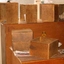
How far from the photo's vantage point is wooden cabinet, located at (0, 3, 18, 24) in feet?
6.28

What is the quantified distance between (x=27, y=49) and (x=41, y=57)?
0.80 ft

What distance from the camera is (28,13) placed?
1988 millimetres

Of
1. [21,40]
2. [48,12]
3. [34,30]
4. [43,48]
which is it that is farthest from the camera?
[48,12]

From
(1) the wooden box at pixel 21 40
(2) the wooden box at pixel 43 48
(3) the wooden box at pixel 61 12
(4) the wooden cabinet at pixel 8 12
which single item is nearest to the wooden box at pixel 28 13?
(4) the wooden cabinet at pixel 8 12

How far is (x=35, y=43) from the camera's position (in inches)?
53.4

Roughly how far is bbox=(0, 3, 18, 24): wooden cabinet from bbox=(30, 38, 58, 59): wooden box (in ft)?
2.12

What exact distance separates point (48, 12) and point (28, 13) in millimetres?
224

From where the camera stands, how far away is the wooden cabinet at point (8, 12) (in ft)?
6.28

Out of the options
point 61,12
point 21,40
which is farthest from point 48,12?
point 21,40

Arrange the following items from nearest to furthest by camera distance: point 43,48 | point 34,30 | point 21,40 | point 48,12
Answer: point 43,48 → point 21,40 → point 34,30 → point 48,12

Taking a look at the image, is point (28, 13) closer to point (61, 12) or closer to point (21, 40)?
point (61, 12)

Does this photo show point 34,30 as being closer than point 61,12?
Yes

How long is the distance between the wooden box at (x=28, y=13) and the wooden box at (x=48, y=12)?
0.30 feet

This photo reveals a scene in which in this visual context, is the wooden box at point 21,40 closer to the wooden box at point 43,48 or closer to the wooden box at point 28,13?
the wooden box at point 43,48
